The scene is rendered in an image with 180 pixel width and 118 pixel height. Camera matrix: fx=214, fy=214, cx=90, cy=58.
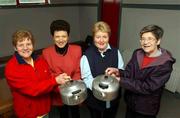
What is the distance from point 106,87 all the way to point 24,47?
63 cm

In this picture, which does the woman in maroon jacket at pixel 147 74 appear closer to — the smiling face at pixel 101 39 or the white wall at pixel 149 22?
the smiling face at pixel 101 39

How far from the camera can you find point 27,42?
149cm

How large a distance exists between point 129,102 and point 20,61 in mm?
868

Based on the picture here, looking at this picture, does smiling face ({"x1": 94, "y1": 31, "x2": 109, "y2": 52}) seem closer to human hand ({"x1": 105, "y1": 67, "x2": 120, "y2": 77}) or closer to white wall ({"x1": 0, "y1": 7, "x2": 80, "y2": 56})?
human hand ({"x1": 105, "y1": 67, "x2": 120, "y2": 77})

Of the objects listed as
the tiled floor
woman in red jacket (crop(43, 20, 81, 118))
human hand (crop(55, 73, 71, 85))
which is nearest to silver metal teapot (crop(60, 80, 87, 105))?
human hand (crop(55, 73, 71, 85))

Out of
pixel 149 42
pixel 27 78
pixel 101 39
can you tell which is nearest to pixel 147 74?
pixel 149 42

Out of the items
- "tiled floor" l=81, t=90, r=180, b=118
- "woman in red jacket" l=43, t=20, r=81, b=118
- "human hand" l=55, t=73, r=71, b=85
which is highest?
"woman in red jacket" l=43, t=20, r=81, b=118

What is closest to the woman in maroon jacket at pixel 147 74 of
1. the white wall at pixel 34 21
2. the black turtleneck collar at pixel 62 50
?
the black turtleneck collar at pixel 62 50

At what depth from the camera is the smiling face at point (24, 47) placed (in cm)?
148

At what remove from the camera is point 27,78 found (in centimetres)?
148

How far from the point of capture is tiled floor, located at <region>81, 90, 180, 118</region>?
97.0 inches

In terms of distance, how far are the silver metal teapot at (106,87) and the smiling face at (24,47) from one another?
512 millimetres

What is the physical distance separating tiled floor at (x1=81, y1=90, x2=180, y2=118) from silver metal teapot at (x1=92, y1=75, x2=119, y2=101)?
41.4 inches

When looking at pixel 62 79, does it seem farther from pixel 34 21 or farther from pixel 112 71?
pixel 34 21
